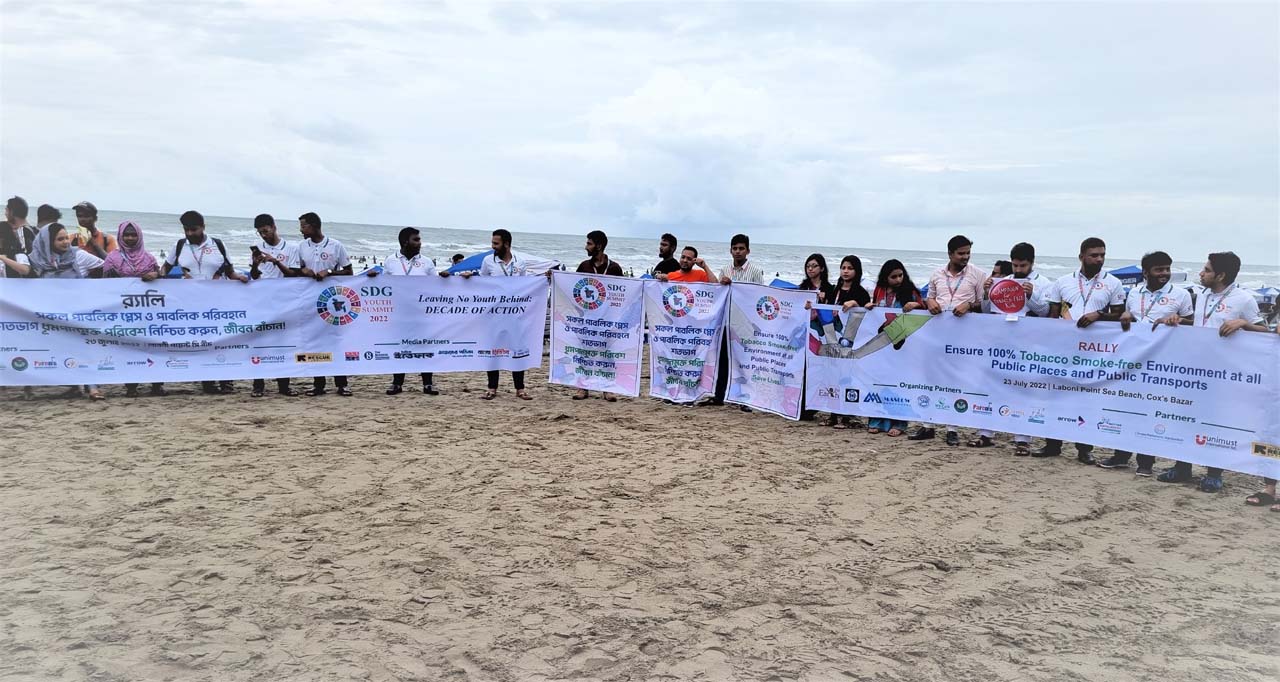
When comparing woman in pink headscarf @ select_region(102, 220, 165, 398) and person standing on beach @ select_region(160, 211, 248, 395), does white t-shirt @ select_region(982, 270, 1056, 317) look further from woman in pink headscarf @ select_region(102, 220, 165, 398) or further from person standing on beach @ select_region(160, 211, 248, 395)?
woman in pink headscarf @ select_region(102, 220, 165, 398)

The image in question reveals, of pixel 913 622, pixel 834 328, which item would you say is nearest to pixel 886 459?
pixel 834 328

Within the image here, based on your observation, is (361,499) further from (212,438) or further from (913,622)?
(913,622)

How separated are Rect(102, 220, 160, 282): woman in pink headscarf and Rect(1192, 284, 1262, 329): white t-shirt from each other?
32.8 feet

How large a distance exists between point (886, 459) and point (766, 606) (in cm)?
342

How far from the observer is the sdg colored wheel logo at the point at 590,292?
31.1 feet

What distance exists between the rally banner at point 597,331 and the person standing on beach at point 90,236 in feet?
17.2

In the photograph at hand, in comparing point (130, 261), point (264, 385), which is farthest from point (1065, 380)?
point (130, 261)

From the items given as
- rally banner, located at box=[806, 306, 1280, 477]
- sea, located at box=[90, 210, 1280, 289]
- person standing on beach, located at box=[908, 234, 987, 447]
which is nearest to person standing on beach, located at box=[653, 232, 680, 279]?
rally banner, located at box=[806, 306, 1280, 477]

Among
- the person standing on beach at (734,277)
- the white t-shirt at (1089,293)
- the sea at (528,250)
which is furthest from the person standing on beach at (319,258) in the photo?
the sea at (528,250)

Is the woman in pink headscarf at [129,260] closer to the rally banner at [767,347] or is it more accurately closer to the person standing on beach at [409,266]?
the person standing on beach at [409,266]

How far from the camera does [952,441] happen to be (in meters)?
7.71

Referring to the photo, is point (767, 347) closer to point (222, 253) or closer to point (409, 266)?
point (409, 266)

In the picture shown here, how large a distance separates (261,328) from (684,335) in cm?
476

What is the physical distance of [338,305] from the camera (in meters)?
9.12
